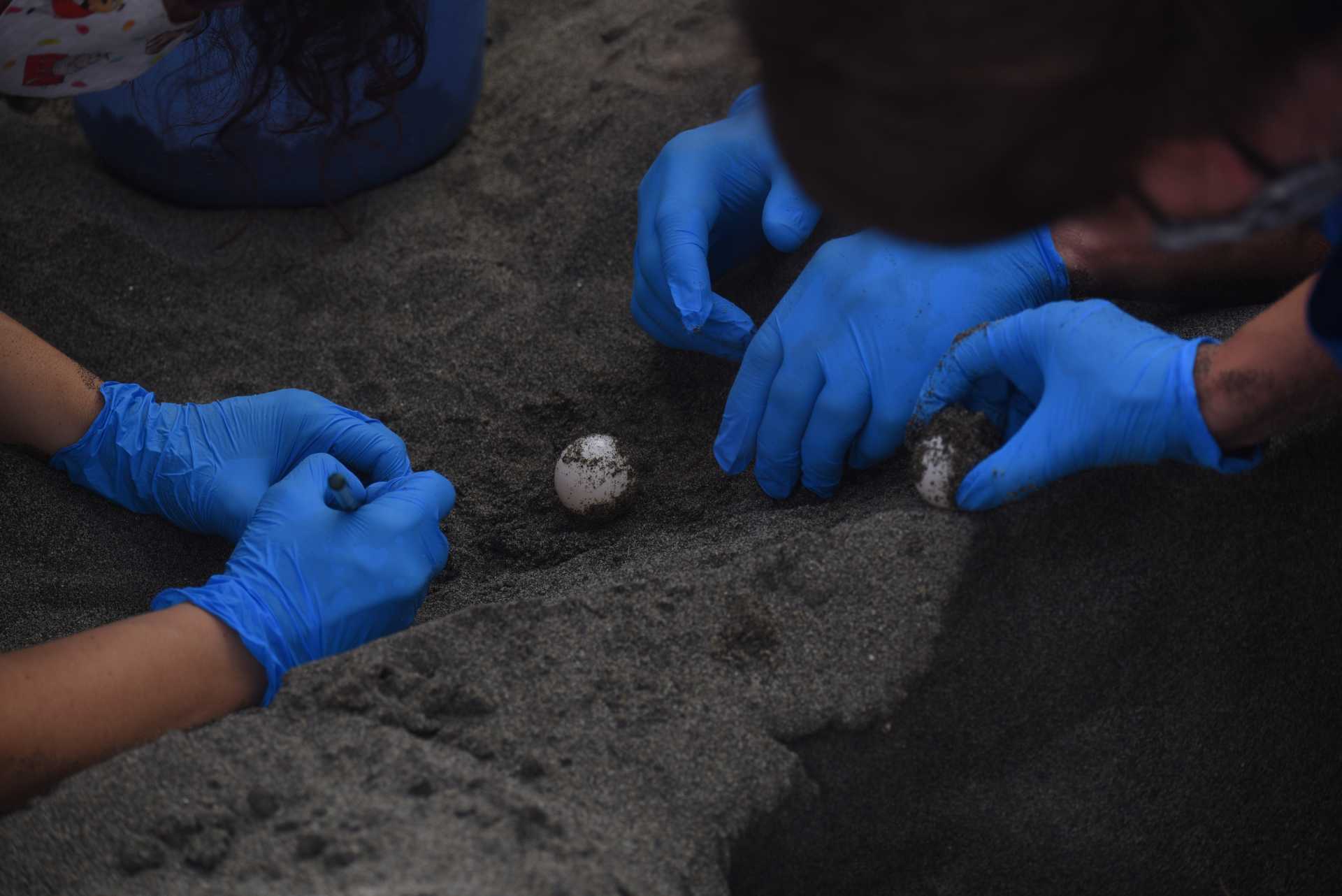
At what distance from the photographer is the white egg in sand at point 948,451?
64.3 inches

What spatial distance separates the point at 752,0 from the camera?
2.94 ft

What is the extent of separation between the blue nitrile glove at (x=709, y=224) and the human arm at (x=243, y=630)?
0.61 m

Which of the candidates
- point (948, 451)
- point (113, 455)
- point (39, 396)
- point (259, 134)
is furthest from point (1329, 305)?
point (259, 134)

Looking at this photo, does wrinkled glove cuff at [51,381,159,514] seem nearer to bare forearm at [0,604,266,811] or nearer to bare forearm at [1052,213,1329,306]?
bare forearm at [0,604,266,811]

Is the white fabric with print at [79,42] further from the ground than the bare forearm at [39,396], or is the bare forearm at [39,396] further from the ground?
the white fabric with print at [79,42]

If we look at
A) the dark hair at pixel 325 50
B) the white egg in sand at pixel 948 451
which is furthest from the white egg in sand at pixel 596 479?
the dark hair at pixel 325 50

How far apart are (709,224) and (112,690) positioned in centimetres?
142

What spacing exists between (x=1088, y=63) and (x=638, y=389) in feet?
5.17

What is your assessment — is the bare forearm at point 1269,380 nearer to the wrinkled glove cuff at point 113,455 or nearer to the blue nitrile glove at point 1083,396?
the blue nitrile glove at point 1083,396

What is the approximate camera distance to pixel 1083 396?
5.30ft

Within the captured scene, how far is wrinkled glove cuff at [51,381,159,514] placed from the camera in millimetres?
2018

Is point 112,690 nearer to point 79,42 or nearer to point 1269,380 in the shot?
point 79,42

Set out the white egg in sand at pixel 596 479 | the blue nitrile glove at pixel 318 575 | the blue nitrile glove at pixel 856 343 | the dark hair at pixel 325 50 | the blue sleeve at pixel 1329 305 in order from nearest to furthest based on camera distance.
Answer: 1. the blue sleeve at pixel 1329 305
2. the blue nitrile glove at pixel 318 575
3. the blue nitrile glove at pixel 856 343
4. the white egg in sand at pixel 596 479
5. the dark hair at pixel 325 50

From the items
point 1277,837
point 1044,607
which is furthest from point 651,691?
point 1277,837
